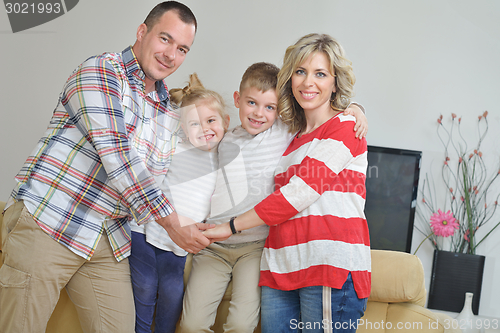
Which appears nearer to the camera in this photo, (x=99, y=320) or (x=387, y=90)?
(x=99, y=320)

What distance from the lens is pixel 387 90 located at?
9.11 feet

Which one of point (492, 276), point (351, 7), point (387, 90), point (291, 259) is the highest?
point (351, 7)

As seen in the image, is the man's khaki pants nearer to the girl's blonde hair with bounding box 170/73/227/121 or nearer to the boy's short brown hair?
the girl's blonde hair with bounding box 170/73/227/121

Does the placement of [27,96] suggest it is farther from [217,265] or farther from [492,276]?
[492,276]

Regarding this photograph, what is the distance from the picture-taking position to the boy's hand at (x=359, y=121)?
1.24m

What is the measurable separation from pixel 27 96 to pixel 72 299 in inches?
90.2

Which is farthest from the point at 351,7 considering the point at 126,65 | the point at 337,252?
the point at 337,252

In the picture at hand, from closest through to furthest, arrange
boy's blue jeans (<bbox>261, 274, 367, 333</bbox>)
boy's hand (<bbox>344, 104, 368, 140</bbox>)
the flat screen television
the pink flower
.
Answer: boy's blue jeans (<bbox>261, 274, 367, 333</bbox>), boy's hand (<bbox>344, 104, 368, 140</bbox>), the pink flower, the flat screen television

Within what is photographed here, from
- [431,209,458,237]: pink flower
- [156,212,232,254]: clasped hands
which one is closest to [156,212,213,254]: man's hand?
[156,212,232,254]: clasped hands

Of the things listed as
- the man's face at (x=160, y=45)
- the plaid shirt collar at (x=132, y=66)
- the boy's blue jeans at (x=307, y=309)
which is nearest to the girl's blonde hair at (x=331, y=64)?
the man's face at (x=160, y=45)

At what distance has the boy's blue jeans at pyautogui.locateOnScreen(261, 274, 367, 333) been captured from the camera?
1.11 m

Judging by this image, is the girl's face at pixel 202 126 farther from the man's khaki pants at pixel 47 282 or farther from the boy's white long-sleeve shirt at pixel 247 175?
the man's khaki pants at pixel 47 282

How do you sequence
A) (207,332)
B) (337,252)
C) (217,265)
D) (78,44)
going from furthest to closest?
(78,44) < (217,265) < (207,332) < (337,252)

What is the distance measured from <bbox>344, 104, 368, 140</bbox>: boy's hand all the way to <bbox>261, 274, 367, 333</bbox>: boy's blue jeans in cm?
47
